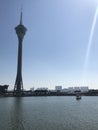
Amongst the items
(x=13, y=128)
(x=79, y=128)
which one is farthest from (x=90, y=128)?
(x=13, y=128)

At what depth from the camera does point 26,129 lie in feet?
150

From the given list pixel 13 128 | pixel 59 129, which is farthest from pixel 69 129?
pixel 13 128

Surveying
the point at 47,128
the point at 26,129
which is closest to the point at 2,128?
the point at 26,129

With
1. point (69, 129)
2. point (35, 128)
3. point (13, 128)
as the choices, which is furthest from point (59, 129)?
point (13, 128)

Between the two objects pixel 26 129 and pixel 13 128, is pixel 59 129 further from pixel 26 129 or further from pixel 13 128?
pixel 13 128

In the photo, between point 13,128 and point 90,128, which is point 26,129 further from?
point 90,128

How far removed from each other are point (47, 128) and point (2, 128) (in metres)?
9.30

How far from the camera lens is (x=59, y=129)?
45188 mm

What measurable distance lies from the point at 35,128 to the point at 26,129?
2.10m

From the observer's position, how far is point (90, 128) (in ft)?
151

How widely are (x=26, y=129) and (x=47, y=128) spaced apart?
14.1ft

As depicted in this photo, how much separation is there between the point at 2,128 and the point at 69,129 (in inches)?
543

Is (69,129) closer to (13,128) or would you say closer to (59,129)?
(59,129)

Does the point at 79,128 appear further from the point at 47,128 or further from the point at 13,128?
the point at 13,128
